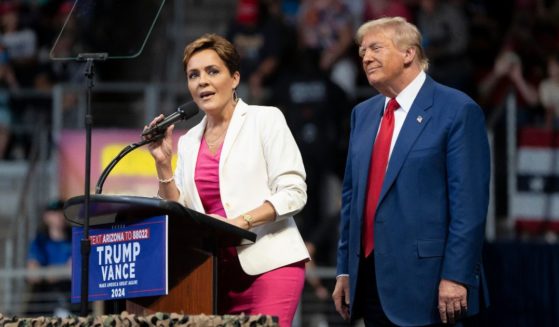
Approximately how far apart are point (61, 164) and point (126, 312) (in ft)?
26.1

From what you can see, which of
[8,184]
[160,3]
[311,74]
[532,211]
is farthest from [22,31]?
[160,3]

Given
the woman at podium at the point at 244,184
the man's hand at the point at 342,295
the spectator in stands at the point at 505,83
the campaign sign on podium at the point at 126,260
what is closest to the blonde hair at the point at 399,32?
the woman at podium at the point at 244,184

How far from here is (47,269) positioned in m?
11.3

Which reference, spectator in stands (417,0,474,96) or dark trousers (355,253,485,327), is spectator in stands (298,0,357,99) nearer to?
spectator in stands (417,0,474,96)

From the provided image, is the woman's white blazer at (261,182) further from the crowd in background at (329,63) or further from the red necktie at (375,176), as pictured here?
the crowd in background at (329,63)

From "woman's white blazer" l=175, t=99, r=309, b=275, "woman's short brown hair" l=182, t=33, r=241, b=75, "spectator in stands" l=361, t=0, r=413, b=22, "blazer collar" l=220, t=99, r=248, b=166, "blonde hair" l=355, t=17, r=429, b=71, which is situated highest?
"spectator in stands" l=361, t=0, r=413, b=22

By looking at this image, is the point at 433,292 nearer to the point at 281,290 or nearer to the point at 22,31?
the point at 281,290

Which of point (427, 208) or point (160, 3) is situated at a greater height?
point (160, 3)

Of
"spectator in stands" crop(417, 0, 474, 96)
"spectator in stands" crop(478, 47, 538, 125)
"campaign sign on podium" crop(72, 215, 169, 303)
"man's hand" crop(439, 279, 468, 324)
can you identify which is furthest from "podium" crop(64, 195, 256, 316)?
"spectator in stands" crop(478, 47, 538, 125)

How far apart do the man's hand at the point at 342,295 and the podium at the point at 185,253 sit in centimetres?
68

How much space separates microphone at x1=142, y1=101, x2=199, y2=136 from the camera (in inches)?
218

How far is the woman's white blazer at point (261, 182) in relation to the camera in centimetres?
572

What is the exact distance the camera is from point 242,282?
5777mm

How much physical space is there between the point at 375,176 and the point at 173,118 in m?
0.92
